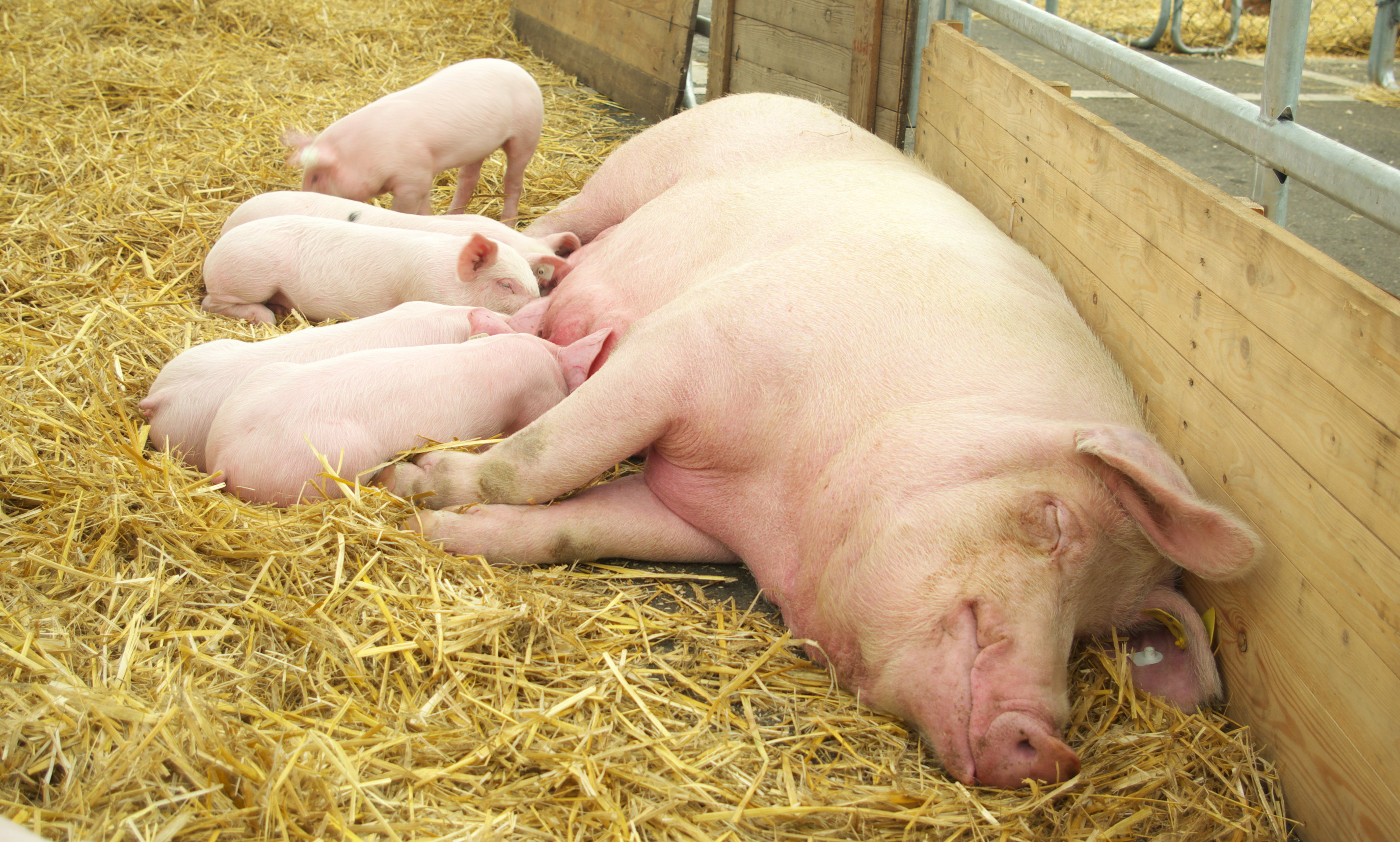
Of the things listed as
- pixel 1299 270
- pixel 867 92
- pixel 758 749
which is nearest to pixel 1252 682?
pixel 1299 270

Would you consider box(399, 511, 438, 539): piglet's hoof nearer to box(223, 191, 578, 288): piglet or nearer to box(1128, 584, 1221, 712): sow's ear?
box(223, 191, 578, 288): piglet

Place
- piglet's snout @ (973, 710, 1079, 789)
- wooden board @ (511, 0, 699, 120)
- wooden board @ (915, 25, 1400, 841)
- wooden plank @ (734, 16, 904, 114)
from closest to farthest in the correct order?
wooden board @ (915, 25, 1400, 841) < piglet's snout @ (973, 710, 1079, 789) < wooden plank @ (734, 16, 904, 114) < wooden board @ (511, 0, 699, 120)

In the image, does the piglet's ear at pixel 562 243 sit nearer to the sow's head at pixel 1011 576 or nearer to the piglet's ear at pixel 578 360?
the piglet's ear at pixel 578 360

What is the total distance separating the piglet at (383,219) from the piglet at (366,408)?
2.88ft

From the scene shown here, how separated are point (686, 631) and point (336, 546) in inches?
31.1

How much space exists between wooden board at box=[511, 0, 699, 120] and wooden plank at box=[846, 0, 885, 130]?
5.11 ft

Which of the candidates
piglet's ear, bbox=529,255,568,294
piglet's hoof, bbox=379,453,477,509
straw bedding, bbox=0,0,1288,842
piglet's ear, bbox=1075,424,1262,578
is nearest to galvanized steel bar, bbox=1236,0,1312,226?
piglet's ear, bbox=1075,424,1262,578

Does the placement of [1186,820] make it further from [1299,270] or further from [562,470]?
[562,470]

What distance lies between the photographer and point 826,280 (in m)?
2.52

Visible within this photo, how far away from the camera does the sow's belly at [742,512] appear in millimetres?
2383

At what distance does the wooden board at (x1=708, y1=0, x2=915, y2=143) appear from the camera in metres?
4.13

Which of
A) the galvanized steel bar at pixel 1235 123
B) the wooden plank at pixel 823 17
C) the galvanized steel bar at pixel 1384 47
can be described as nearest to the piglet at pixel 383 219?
the wooden plank at pixel 823 17

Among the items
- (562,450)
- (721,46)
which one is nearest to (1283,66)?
(562,450)

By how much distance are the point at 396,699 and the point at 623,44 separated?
4946mm
